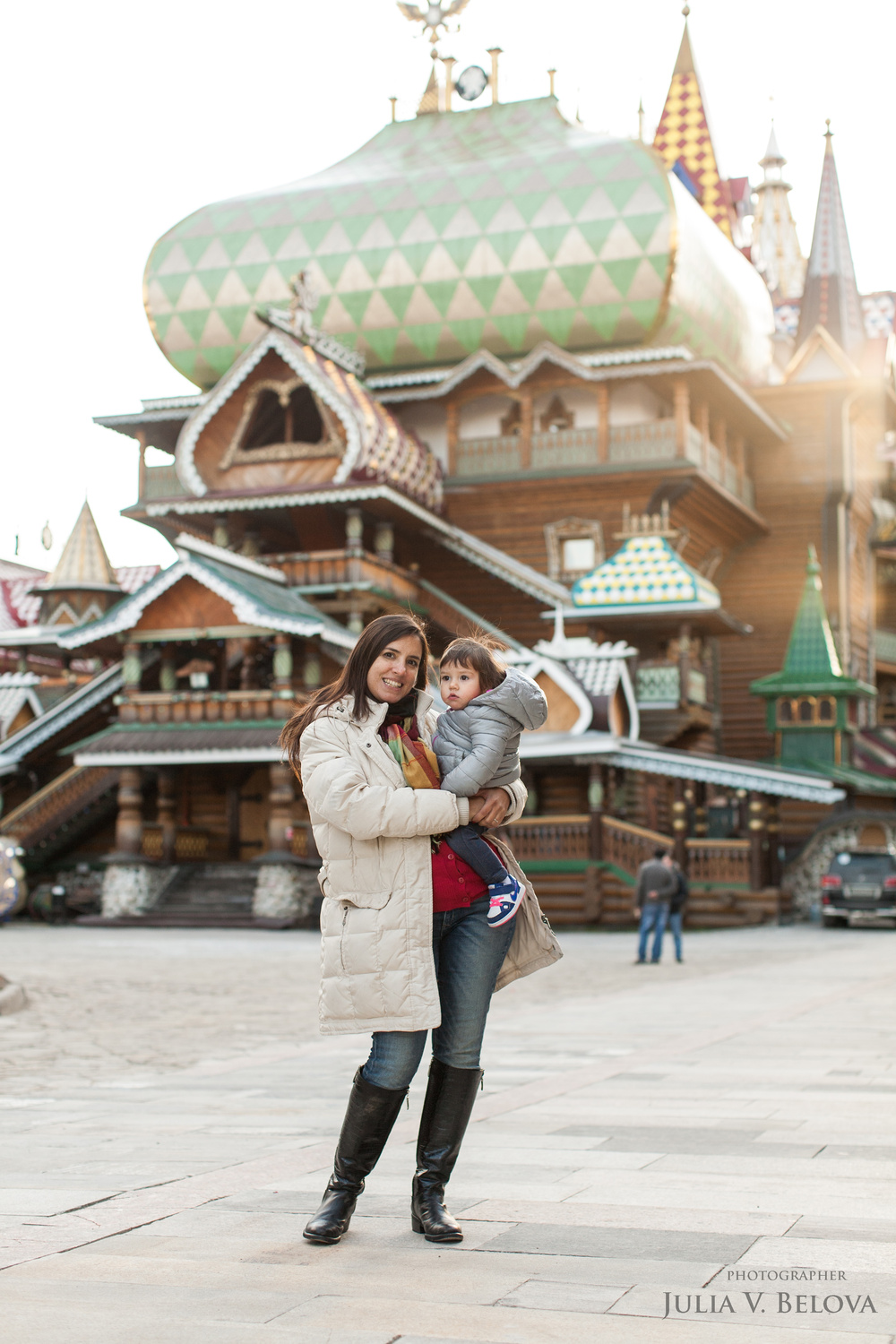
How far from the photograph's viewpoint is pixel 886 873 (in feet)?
89.9

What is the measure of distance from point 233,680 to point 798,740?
1179cm

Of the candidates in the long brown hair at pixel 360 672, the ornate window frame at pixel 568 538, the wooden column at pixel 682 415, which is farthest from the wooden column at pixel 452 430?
the long brown hair at pixel 360 672

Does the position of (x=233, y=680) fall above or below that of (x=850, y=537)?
below

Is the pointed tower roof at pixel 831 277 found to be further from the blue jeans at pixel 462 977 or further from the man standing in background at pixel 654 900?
the blue jeans at pixel 462 977

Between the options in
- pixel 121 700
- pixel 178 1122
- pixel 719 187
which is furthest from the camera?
pixel 719 187

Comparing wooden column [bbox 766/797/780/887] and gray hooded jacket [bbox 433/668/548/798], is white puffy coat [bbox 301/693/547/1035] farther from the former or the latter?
wooden column [bbox 766/797/780/887]

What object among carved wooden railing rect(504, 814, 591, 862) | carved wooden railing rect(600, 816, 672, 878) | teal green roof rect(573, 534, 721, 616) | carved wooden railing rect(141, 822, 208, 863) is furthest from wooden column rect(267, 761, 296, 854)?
teal green roof rect(573, 534, 721, 616)

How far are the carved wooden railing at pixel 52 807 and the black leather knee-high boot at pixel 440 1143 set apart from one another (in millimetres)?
25983

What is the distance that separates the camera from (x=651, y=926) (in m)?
19.2

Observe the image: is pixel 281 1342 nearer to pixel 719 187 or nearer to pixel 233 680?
pixel 233 680

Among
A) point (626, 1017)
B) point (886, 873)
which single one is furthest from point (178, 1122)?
point (886, 873)

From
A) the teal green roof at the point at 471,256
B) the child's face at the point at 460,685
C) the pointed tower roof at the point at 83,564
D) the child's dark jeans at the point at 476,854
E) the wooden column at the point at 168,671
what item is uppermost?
the teal green roof at the point at 471,256

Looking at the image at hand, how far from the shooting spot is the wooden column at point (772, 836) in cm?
2755

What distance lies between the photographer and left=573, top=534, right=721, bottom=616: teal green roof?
30.6 m
